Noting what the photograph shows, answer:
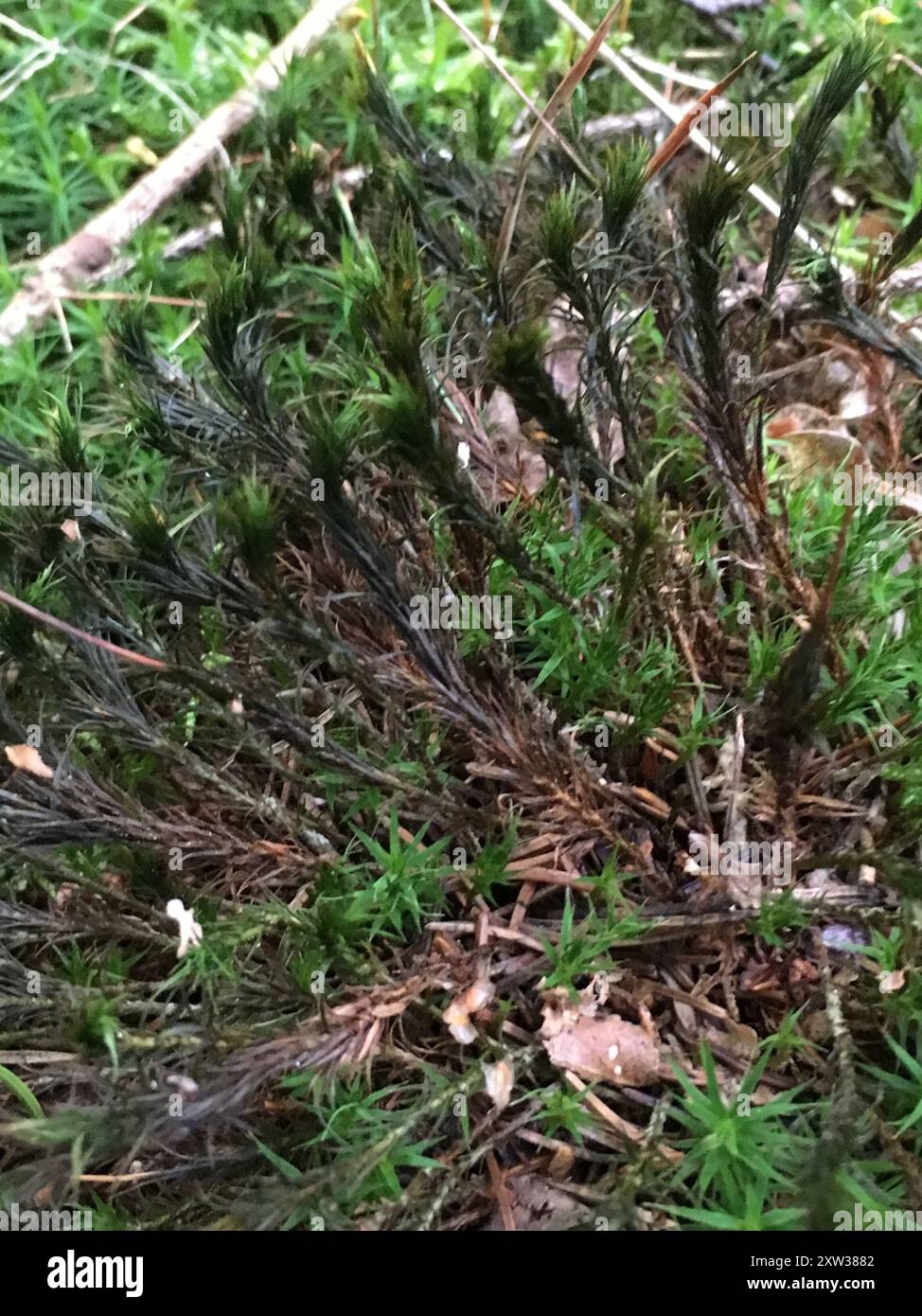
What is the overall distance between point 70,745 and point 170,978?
1.40 feet

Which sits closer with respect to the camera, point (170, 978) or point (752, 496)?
point (170, 978)

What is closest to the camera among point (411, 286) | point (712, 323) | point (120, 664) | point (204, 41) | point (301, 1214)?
point (411, 286)

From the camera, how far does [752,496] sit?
168 cm

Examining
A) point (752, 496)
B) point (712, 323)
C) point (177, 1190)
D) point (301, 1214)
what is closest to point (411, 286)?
point (712, 323)

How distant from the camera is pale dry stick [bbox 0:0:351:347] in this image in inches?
95.4

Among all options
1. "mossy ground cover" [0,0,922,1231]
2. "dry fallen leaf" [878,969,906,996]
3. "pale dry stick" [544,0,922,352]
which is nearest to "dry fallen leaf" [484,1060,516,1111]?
"mossy ground cover" [0,0,922,1231]

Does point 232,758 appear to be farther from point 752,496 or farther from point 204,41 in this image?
point 204,41

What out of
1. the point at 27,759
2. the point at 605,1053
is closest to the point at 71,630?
the point at 27,759

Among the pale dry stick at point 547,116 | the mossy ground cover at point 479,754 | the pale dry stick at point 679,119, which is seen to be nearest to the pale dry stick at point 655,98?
the pale dry stick at point 679,119

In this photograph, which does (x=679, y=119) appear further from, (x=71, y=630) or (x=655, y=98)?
(x=71, y=630)

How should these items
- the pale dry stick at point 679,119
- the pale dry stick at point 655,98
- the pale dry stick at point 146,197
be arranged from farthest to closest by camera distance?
the pale dry stick at point 146,197 → the pale dry stick at point 655,98 → the pale dry stick at point 679,119

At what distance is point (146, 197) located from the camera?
2543 millimetres

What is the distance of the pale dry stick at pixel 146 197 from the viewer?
2.42 meters

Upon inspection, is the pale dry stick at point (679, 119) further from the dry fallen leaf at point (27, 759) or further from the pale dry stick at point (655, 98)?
the dry fallen leaf at point (27, 759)
